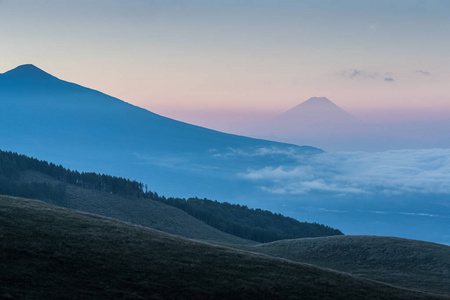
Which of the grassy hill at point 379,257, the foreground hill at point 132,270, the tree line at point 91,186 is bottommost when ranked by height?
the foreground hill at point 132,270

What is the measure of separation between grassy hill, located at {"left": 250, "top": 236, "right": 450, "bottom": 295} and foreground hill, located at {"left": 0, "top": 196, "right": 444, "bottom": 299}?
62.0 ft

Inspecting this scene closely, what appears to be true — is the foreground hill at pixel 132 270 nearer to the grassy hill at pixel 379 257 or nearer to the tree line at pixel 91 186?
the grassy hill at pixel 379 257

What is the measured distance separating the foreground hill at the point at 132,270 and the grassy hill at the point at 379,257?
18.9 metres

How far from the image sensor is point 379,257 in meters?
68.4

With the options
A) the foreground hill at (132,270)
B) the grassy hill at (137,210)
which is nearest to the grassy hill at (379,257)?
the foreground hill at (132,270)

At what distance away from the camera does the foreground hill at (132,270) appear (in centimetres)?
2814

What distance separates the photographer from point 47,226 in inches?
1570

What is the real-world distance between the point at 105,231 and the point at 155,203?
12941 centimetres

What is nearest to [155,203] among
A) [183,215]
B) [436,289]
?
[183,215]

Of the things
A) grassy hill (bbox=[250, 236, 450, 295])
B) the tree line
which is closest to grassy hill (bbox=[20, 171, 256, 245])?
the tree line

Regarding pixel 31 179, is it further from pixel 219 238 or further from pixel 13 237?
pixel 13 237

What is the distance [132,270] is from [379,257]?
44255 millimetres

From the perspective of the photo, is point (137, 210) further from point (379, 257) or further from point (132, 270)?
point (132, 270)

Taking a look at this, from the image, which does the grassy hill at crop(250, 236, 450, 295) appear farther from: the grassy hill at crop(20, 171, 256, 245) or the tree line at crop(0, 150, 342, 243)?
the tree line at crop(0, 150, 342, 243)
